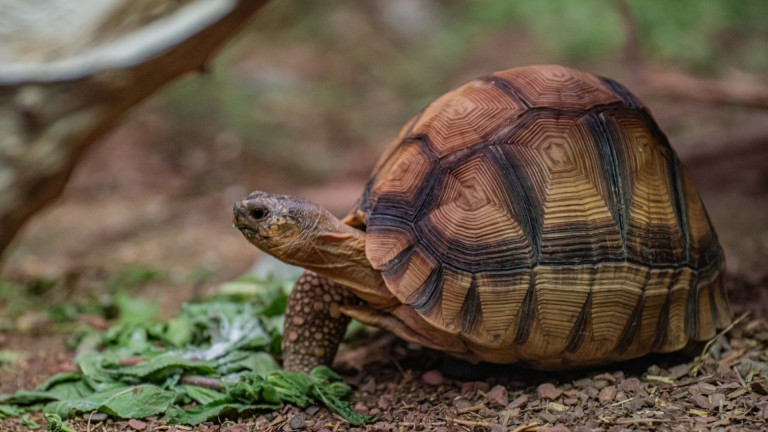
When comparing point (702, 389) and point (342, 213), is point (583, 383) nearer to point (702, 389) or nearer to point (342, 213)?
point (702, 389)

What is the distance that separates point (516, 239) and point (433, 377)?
0.81 meters

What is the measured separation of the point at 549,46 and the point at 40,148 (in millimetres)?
9137

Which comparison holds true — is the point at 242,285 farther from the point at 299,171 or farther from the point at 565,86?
the point at 299,171

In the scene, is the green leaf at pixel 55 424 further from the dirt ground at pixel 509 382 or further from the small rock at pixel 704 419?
the small rock at pixel 704 419

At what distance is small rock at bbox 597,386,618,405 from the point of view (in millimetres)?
2678

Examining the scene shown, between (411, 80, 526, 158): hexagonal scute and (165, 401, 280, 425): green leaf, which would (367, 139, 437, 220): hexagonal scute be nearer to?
(411, 80, 526, 158): hexagonal scute

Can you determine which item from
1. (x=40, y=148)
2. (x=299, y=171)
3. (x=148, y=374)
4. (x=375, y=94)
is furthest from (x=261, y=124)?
(x=148, y=374)

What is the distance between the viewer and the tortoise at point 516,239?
2.70 m

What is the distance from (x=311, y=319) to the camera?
10.1ft

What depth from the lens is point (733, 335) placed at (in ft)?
10.7

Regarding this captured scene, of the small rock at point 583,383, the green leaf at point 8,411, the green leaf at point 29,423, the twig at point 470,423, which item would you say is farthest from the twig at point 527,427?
the green leaf at point 8,411

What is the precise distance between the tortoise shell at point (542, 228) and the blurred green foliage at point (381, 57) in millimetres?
5226

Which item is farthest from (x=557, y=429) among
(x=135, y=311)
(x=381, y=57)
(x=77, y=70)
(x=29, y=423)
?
(x=381, y=57)

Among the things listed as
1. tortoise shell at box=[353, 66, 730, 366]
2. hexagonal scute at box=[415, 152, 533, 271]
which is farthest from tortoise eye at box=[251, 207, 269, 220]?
hexagonal scute at box=[415, 152, 533, 271]
